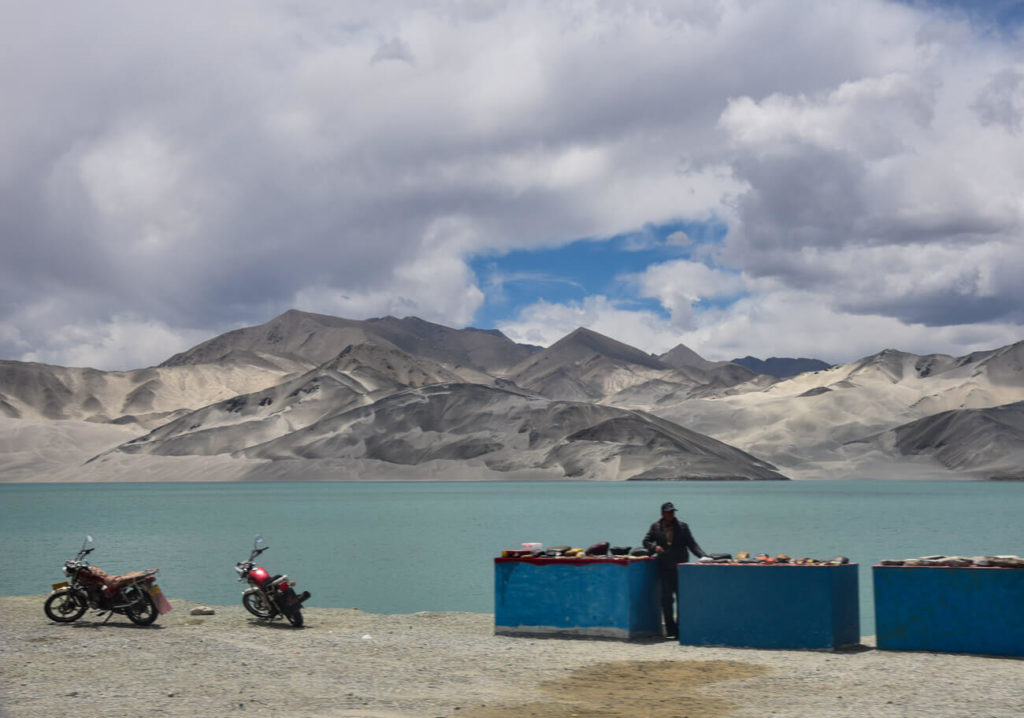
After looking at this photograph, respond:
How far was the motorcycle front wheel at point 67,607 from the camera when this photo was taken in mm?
18234

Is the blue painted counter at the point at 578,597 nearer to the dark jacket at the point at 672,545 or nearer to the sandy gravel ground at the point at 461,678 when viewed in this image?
the dark jacket at the point at 672,545

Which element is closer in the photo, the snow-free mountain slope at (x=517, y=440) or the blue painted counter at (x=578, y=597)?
the blue painted counter at (x=578, y=597)

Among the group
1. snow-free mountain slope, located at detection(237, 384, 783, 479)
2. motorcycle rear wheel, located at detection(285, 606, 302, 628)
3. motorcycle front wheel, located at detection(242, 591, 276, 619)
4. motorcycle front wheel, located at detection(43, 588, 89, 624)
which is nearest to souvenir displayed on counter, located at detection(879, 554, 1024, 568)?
motorcycle rear wheel, located at detection(285, 606, 302, 628)

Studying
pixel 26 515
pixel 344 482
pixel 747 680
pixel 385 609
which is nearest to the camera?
pixel 747 680

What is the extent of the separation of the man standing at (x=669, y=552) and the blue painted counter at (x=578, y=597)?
196mm

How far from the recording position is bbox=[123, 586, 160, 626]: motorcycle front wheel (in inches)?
711

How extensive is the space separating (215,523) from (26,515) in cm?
2006

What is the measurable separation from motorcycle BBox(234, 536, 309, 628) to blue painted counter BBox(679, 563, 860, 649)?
6.41 m

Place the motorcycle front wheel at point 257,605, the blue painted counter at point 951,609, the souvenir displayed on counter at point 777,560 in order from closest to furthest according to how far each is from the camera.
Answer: the blue painted counter at point 951,609, the souvenir displayed on counter at point 777,560, the motorcycle front wheel at point 257,605

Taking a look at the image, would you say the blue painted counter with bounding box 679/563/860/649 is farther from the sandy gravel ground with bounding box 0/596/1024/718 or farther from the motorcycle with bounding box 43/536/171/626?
the motorcycle with bounding box 43/536/171/626

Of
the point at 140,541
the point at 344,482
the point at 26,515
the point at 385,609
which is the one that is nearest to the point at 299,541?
the point at 140,541

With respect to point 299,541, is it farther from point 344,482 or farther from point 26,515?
point 344,482

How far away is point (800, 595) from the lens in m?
15.0

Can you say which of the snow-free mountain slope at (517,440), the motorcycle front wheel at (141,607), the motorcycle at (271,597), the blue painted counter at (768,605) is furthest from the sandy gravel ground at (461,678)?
the snow-free mountain slope at (517,440)
